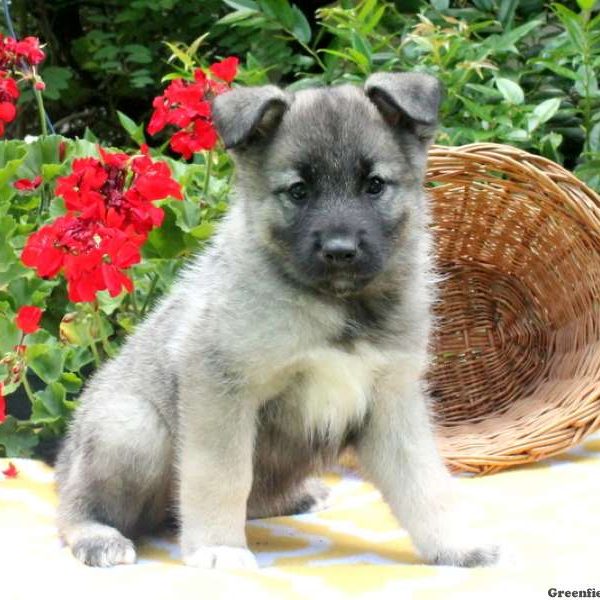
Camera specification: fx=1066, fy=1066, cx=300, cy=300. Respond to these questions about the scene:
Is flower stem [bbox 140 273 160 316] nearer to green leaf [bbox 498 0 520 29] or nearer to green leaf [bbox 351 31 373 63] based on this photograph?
green leaf [bbox 351 31 373 63]

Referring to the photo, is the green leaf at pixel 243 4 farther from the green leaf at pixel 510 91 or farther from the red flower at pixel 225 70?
the red flower at pixel 225 70

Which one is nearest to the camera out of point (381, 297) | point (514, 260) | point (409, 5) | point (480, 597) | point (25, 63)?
point (480, 597)

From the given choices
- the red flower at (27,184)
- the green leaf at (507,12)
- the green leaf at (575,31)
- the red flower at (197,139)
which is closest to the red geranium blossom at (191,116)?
the red flower at (197,139)

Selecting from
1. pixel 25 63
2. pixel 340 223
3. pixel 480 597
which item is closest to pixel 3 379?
pixel 25 63

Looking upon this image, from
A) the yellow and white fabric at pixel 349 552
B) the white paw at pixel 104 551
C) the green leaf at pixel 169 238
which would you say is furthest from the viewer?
the green leaf at pixel 169 238

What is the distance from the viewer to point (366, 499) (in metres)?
3.88

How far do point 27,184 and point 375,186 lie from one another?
6.44 feet

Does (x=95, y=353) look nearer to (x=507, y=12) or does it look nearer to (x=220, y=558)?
(x=220, y=558)

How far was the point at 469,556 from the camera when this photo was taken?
3082mm

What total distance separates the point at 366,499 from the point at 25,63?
89.2 inches

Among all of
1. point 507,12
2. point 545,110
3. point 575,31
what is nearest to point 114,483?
point 545,110

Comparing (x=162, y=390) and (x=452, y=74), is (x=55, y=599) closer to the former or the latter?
(x=162, y=390)

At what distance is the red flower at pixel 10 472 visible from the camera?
3693 mm

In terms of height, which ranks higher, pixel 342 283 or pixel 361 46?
pixel 342 283
